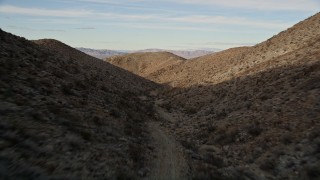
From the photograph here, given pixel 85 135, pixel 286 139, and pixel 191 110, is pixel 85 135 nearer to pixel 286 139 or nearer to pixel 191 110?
pixel 286 139

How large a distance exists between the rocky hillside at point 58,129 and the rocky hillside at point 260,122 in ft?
11.7

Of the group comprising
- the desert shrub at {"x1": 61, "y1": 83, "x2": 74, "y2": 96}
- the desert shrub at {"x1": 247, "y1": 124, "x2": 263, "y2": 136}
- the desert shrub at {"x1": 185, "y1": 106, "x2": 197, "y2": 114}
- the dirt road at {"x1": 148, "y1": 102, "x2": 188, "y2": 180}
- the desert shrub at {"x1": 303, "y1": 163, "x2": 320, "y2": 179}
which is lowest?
the desert shrub at {"x1": 185, "y1": 106, "x2": 197, "y2": 114}

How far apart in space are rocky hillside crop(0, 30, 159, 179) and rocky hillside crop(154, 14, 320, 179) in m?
3.58

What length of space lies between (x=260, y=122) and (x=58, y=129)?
45.7 ft

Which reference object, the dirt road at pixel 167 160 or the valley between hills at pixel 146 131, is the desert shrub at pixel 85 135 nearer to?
the valley between hills at pixel 146 131

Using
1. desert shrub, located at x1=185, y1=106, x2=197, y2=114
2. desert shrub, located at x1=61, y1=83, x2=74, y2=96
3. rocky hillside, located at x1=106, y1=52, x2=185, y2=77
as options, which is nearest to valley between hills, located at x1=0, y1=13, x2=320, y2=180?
desert shrub, located at x1=61, y1=83, x2=74, y2=96

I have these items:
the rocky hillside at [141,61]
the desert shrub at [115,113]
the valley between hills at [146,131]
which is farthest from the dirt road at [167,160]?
the rocky hillside at [141,61]

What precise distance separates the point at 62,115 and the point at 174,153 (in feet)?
20.6

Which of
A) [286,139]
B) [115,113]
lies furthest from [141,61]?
[286,139]

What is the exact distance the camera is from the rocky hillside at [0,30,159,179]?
12.9 metres

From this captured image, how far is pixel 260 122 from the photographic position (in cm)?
2456

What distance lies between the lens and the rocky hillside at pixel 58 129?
1291 centimetres

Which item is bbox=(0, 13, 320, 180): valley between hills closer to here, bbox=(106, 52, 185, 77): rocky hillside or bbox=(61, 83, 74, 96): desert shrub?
bbox=(61, 83, 74, 96): desert shrub

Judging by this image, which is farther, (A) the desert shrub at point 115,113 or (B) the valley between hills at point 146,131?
(A) the desert shrub at point 115,113
